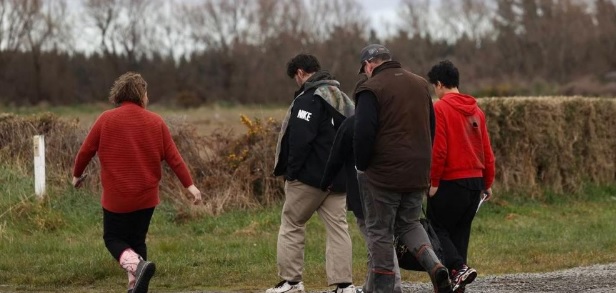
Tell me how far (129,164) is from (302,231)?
168 cm

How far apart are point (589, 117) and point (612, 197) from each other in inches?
53.9

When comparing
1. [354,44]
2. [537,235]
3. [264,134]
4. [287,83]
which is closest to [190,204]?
[264,134]

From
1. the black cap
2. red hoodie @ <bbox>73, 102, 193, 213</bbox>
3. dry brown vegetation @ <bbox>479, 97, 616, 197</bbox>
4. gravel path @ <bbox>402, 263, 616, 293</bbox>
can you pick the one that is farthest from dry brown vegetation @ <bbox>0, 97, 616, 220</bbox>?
the black cap

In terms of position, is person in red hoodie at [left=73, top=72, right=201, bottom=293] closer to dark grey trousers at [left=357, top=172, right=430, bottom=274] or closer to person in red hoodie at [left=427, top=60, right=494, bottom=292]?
dark grey trousers at [left=357, top=172, right=430, bottom=274]

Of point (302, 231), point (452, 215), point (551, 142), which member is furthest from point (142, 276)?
point (551, 142)

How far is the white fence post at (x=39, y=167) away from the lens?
13578mm

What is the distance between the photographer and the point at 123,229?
8.30m

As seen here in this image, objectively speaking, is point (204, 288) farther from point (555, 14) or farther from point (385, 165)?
point (555, 14)

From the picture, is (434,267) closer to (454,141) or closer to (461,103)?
(454,141)

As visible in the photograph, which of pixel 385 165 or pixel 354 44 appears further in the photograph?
pixel 354 44

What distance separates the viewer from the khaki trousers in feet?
29.1

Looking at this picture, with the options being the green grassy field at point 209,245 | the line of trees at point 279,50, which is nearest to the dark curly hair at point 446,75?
the green grassy field at point 209,245

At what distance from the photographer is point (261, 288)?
32.4ft

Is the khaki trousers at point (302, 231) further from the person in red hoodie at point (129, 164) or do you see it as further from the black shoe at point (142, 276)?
the black shoe at point (142, 276)
